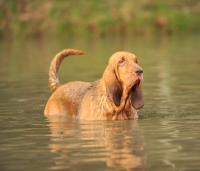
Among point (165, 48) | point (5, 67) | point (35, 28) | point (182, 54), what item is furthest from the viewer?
point (35, 28)

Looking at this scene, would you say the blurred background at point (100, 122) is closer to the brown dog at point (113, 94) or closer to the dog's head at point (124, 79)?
the brown dog at point (113, 94)

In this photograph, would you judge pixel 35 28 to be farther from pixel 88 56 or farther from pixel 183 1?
pixel 88 56

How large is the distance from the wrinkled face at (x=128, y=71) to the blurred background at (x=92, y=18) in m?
35.8

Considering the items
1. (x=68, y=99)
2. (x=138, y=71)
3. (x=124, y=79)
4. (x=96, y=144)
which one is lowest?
(x=96, y=144)

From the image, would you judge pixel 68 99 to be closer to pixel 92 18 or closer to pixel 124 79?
pixel 124 79

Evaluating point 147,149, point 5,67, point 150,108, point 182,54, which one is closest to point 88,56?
point 182,54

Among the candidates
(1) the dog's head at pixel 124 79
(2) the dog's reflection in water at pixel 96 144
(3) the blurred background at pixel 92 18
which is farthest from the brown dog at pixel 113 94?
(3) the blurred background at pixel 92 18

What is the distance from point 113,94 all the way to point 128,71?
0.47 m

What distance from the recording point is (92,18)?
47688mm

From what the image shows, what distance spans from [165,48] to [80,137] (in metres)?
23.2

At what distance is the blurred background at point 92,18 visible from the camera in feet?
156

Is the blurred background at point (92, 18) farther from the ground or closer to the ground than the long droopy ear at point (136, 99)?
farther from the ground

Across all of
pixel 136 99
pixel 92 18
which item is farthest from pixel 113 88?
pixel 92 18

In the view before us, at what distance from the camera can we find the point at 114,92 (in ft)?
38.9
